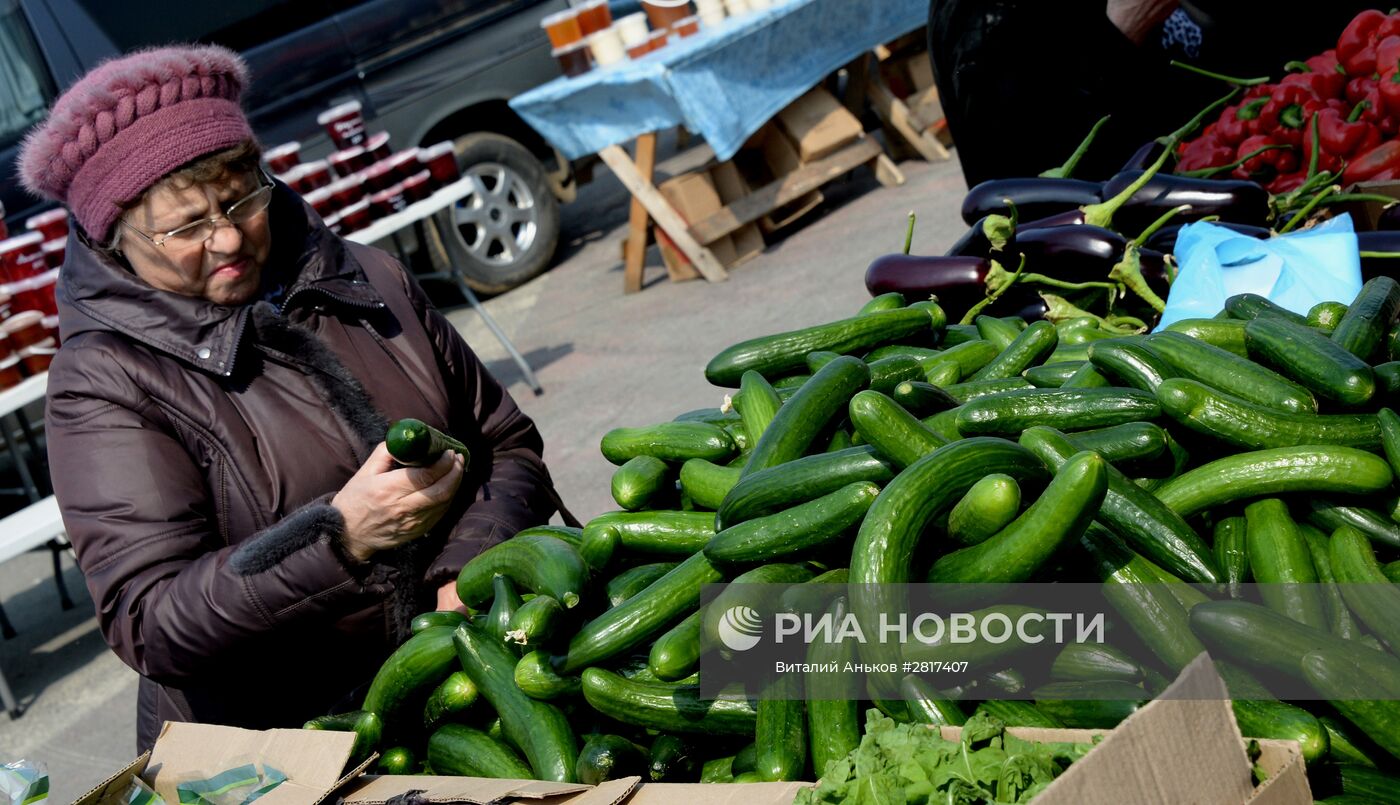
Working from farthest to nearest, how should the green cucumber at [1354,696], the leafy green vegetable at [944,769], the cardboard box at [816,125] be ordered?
the cardboard box at [816,125], the green cucumber at [1354,696], the leafy green vegetable at [944,769]

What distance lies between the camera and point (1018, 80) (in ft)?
14.9

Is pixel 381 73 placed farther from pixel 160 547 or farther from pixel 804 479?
pixel 804 479

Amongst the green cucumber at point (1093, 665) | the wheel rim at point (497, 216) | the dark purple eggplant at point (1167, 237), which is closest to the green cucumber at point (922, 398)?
the green cucumber at point (1093, 665)

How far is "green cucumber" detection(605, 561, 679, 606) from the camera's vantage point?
2.25 meters

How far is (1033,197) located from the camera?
3.52m

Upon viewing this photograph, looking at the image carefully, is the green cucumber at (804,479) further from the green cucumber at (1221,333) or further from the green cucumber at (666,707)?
the green cucumber at (1221,333)

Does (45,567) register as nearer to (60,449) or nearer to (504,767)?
(60,449)

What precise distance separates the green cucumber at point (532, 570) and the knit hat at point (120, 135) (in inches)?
45.2

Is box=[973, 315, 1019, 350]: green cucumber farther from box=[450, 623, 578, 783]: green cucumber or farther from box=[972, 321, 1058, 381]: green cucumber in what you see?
box=[450, 623, 578, 783]: green cucumber

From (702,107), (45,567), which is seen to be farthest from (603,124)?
(45,567)

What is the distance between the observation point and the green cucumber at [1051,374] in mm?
2418

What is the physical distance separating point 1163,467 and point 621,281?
7332 millimetres

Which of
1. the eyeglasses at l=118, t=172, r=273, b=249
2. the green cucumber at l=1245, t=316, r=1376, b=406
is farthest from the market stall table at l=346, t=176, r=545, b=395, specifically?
the green cucumber at l=1245, t=316, r=1376, b=406

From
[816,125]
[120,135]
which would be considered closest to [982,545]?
[120,135]
